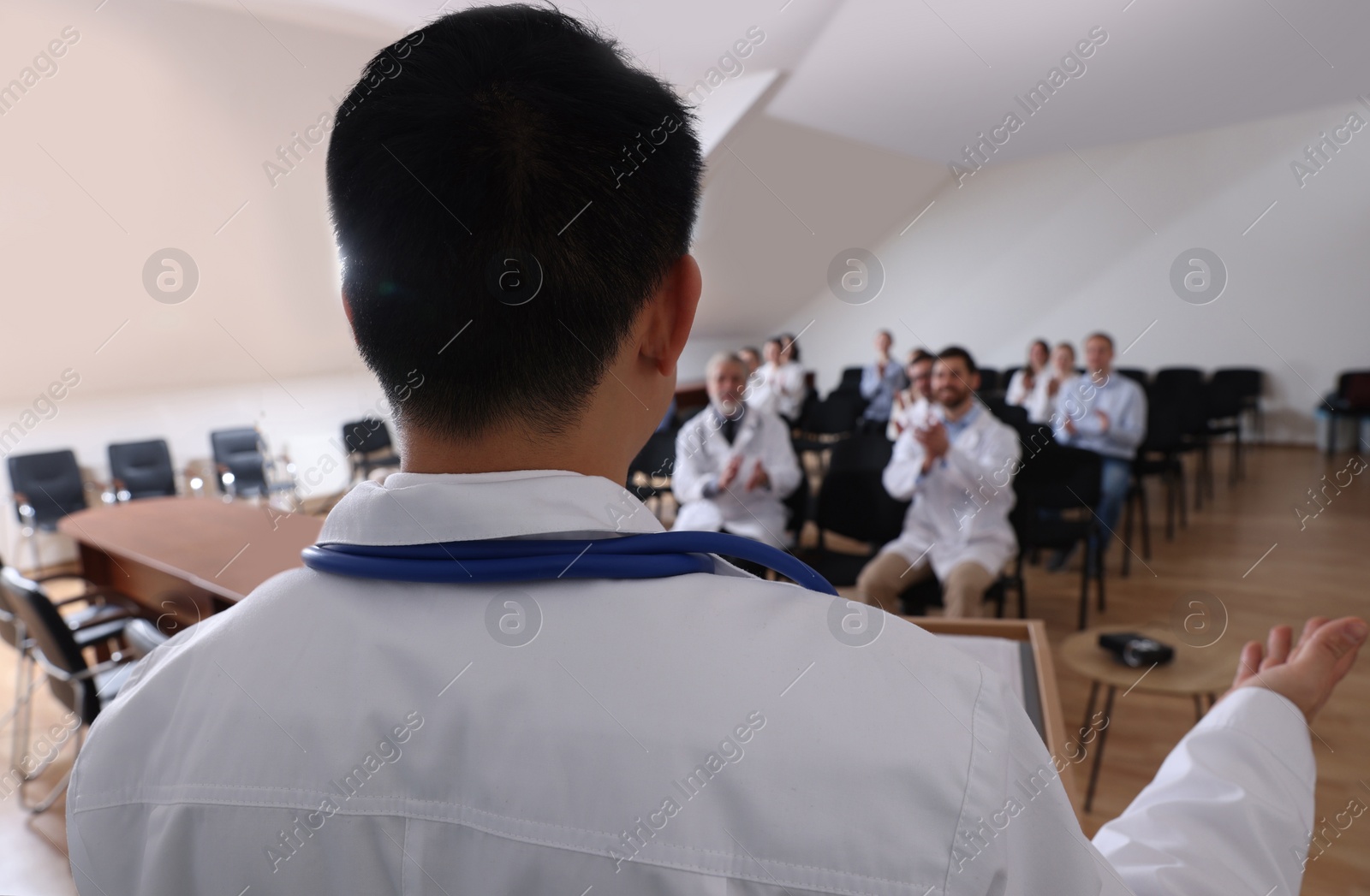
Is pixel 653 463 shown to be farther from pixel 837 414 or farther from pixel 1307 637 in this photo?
pixel 1307 637

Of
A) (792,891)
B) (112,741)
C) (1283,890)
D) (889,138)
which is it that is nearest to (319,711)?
(112,741)

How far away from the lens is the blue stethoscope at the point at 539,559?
49 centimetres

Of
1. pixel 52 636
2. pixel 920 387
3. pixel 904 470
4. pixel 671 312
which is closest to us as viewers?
pixel 671 312

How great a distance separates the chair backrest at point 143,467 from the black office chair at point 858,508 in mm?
4793

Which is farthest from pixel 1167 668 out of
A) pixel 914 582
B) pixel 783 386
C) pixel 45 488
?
pixel 45 488

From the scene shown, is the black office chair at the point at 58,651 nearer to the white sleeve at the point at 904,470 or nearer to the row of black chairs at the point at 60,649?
the row of black chairs at the point at 60,649

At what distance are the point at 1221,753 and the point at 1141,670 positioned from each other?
165cm

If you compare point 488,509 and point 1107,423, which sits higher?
point 488,509

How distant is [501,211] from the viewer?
0.51m

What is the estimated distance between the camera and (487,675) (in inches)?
18.3

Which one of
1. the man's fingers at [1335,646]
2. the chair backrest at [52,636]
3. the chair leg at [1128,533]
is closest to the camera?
the man's fingers at [1335,646]

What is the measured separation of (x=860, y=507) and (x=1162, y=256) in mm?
6670

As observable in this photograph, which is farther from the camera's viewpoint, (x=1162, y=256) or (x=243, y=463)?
(x=1162, y=256)

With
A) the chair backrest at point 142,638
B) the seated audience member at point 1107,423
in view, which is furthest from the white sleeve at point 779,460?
the chair backrest at point 142,638
